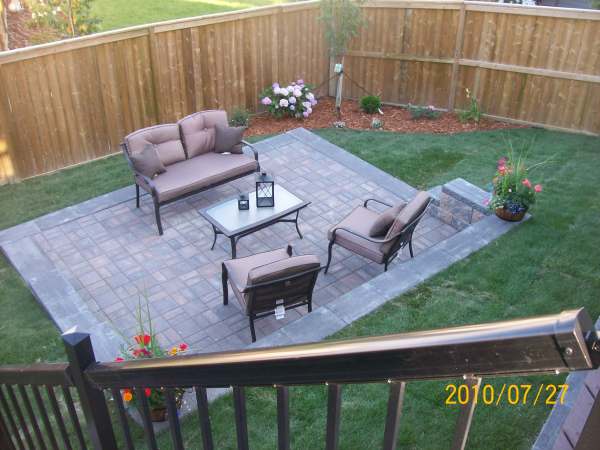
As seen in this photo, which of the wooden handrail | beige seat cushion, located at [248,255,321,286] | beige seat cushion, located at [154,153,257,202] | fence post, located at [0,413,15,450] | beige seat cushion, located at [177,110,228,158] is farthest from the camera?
beige seat cushion, located at [177,110,228,158]

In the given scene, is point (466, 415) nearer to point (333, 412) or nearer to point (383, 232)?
point (333, 412)

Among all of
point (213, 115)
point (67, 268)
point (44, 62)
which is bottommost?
point (67, 268)

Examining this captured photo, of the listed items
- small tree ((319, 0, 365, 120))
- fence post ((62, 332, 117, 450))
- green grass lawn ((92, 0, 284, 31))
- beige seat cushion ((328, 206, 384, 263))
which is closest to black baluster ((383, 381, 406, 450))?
fence post ((62, 332, 117, 450))

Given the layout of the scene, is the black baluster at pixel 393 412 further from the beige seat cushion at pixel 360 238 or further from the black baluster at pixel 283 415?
the beige seat cushion at pixel 360 238

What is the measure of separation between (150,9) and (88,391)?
664 inches

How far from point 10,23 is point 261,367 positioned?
16.3 m

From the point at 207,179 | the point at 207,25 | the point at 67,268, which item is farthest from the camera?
the point at 207,25

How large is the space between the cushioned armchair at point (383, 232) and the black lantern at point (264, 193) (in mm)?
1013

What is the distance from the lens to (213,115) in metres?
8.91

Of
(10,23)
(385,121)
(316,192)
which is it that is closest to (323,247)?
(316,192)

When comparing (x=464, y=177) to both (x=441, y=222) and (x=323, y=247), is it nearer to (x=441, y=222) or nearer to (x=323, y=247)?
(x=441, y=222)

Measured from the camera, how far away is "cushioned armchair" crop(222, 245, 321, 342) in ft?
19.3

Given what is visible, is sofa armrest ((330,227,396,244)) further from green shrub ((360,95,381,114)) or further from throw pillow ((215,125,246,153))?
green shrub ((360,95,381,114))

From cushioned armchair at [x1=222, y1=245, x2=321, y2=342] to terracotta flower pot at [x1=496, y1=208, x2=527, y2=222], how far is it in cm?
270
